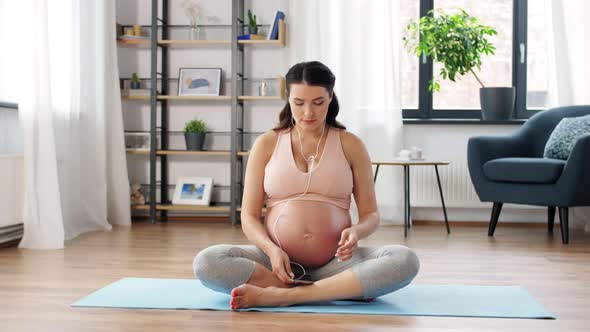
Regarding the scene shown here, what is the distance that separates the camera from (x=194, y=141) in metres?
4.82

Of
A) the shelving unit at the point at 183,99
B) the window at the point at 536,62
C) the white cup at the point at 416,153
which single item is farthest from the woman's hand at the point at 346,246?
the window at the point at 536,62

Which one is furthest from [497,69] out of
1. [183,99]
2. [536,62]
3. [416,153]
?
[183,99]

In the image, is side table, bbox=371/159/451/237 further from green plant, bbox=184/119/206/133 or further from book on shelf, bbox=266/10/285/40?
green plant, bbox=184/119/206/133

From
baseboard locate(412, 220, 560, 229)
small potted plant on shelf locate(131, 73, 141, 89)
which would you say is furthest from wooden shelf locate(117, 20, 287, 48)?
baseboard locate(412, 220, 560, 229)

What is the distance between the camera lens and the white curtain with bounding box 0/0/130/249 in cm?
351

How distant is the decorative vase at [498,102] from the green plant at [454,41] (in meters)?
0.10

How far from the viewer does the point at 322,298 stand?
2.11 m

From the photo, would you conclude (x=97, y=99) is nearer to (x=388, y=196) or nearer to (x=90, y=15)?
(x=90, y=15)

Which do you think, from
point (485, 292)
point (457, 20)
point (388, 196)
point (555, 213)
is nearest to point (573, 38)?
point (457, 20)

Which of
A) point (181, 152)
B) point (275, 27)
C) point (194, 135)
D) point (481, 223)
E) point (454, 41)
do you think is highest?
point (275, 27)

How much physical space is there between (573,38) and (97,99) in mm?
3117

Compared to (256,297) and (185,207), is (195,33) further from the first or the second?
(256,297)

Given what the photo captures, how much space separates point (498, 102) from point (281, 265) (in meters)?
3.13

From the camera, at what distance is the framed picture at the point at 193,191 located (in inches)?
192
